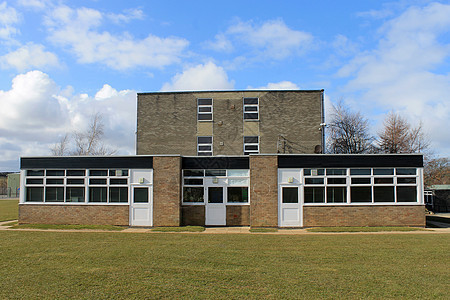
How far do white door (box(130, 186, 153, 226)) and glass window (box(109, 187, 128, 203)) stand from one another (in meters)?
0.41

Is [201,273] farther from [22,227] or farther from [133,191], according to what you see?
[22,227]

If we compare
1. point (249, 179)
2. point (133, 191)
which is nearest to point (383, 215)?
point (249, 179)

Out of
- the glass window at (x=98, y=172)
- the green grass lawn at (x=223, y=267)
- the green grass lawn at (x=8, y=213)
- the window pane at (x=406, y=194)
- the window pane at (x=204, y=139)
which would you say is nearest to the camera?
the green grass lawn at (x=223, y=267)

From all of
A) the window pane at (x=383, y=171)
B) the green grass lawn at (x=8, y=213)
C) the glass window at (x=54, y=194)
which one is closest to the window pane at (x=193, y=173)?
the glass window at (x=54, y=194)

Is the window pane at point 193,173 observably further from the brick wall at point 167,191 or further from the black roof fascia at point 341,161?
the black roof fascia at point 341,161

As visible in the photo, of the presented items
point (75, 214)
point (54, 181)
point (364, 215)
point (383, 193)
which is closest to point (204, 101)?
point (54, 181)

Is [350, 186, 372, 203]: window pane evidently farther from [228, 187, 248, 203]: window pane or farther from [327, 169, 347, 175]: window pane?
[228, 187, 248, 203]: window pane

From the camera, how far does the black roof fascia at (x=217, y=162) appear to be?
16672 mm

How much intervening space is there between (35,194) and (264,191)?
11.5 m

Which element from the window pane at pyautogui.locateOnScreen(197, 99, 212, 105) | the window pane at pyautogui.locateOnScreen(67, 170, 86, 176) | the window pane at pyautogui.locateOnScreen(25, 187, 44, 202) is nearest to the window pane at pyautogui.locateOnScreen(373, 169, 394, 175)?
the window pane at pyautogui.locateOnScreen(197, 99, 212, 105)

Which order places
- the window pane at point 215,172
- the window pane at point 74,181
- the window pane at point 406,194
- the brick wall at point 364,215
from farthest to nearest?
the window pane at point 74,181, the window pane at point 215,172, the window pane at point 406,194, the brick wall at point 364,215

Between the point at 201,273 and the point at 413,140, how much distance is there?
3257 cm

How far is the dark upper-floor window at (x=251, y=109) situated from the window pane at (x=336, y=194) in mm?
7554

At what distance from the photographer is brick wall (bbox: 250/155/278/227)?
52.2 ft
